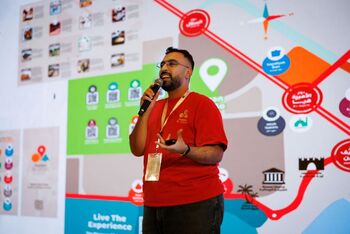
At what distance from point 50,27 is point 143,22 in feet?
3.31

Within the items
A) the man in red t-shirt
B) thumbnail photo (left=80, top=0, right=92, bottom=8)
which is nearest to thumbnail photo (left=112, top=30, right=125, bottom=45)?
thumbnail photo (left=80, top=0, right=92, bottom=8)

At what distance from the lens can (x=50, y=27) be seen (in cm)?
319

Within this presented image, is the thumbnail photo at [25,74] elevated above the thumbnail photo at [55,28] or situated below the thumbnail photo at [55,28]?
below

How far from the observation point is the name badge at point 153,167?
5.01 feet

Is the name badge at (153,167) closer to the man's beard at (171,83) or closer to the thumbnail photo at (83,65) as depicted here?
the man's beard at (171,83)

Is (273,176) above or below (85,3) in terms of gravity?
below

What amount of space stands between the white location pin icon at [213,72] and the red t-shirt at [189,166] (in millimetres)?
748

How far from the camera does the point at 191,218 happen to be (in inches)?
56.3

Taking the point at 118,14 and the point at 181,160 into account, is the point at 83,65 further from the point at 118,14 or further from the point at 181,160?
the point at 181,160

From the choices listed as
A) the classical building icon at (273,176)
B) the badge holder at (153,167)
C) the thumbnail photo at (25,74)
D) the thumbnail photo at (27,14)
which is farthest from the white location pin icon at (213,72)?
the thumbnail photo at (27,14)

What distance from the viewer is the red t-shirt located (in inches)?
57.6

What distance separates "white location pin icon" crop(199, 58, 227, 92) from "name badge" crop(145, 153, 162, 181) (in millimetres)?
919

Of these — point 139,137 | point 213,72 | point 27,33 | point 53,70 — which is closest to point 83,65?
point 53,70

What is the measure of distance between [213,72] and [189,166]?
1027mm
